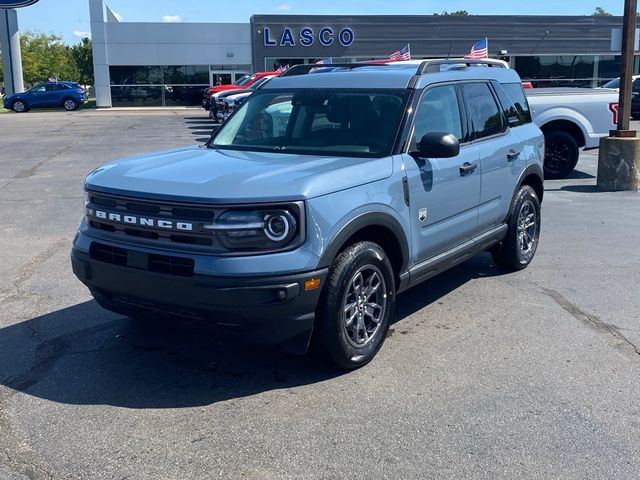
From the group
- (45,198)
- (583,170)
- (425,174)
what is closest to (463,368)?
(425,174)

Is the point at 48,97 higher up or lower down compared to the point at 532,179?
higher up

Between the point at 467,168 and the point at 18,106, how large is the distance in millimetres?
40961

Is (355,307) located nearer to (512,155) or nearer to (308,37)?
(512,155)

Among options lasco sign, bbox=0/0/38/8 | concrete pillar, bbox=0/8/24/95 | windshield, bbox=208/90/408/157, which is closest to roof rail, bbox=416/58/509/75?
windshield, bbox=208/90/408/157

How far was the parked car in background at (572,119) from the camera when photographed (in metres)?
12.4

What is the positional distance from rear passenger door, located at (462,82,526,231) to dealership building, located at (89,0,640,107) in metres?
35.4

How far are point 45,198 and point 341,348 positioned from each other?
26.0ft

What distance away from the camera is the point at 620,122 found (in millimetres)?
11492

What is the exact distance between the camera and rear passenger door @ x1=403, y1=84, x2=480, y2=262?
4.89 m

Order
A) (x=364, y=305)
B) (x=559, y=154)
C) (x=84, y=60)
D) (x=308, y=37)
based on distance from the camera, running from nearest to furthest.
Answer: (x=364, y=305), (x=559, y=154), (x=308, y=37), (x=84, y=60)

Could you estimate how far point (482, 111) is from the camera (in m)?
6.02

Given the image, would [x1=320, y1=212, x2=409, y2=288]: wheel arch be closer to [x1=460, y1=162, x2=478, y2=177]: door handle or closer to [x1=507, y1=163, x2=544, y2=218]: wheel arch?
[x1=460, y1=162, x2=478, y2=177]: door handle

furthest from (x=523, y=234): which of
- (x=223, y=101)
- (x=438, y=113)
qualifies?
(x=223, y=101)

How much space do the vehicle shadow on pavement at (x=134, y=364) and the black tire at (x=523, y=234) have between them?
5.54 feet
